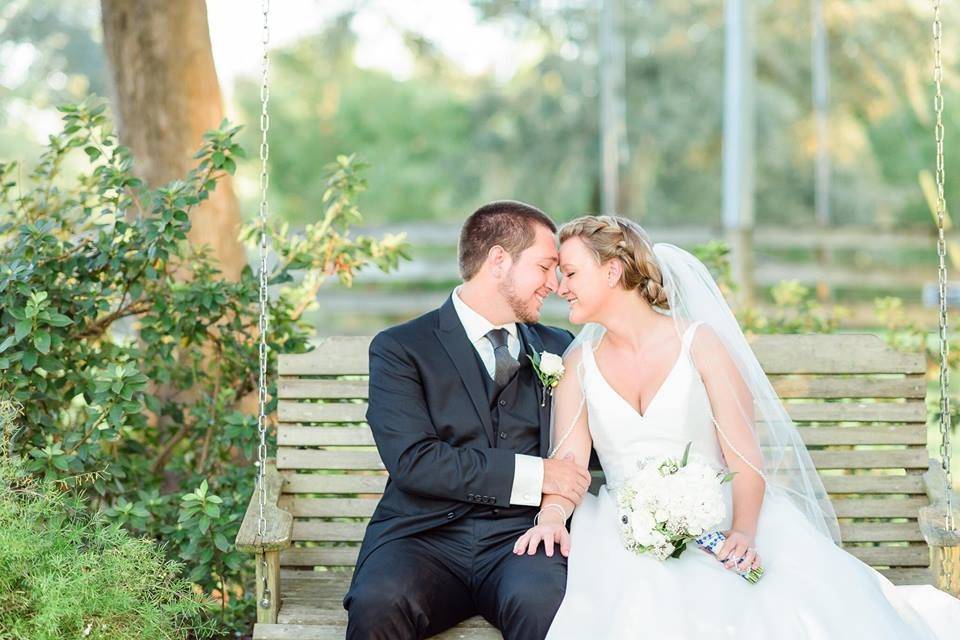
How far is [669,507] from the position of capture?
3.19m

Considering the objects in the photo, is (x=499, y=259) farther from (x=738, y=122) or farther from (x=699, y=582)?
(x=738, y=122)

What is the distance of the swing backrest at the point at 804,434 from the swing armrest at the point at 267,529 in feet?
0.80

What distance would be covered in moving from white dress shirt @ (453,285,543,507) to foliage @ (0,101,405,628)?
1.04 meters

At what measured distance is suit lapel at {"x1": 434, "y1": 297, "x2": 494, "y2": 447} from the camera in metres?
3.71

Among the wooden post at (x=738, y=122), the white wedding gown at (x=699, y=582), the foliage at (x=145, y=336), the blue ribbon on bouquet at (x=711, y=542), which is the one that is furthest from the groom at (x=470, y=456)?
the wooden post at (x=738, y=122)

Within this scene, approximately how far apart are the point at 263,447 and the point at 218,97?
2757 millimetres

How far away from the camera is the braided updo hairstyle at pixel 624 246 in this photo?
373 cm

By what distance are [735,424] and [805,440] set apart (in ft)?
2.51

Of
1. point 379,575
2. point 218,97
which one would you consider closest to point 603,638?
point 379,575

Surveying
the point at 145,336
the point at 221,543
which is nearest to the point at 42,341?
the point at 145,336

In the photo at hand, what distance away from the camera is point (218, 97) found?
5832mm

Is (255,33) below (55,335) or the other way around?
the other way around

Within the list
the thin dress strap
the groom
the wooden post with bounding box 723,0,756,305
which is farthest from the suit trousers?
the wooden post with bounding box 723,0,756,305

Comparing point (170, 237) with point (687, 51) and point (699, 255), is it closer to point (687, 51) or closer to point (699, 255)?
point (699, 255)
